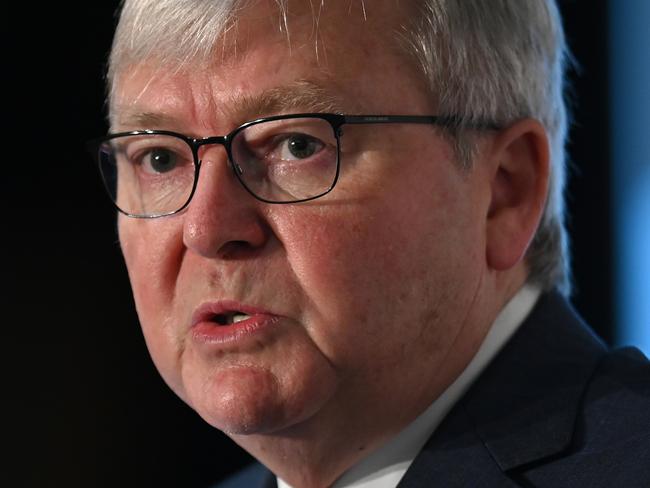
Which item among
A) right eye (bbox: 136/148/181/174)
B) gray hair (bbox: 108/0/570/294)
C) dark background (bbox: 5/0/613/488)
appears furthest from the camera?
dark background (bbox: 5/0/613/488)

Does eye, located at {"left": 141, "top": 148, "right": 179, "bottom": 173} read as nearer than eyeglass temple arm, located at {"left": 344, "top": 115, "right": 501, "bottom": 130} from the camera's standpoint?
No

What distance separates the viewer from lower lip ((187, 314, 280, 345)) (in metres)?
1.61

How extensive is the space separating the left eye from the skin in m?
0.05

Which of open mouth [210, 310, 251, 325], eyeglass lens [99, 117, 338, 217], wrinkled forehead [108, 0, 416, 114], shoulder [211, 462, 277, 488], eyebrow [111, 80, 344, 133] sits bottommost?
shoulder [211, 462, 277, 488]

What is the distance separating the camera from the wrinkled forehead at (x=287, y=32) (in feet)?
5.33

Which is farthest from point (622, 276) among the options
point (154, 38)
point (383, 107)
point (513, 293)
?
point (154, 38)

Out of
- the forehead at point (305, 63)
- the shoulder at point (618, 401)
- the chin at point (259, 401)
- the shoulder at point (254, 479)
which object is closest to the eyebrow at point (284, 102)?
the forehead at point (305, 63)

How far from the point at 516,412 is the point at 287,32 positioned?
0.73m

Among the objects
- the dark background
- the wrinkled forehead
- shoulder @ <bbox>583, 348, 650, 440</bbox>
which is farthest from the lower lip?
the dark background

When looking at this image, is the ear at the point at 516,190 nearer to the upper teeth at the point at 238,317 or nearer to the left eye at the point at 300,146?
the left eye at the point at 300,146

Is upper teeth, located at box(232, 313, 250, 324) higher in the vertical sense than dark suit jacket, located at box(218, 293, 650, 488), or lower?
higher

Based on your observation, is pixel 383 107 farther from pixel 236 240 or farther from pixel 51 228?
pixel 51 228

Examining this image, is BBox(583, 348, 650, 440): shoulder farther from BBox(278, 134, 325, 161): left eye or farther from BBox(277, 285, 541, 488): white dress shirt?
BBox(278, 134, 325, 161): left eye

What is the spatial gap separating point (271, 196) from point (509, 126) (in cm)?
46
